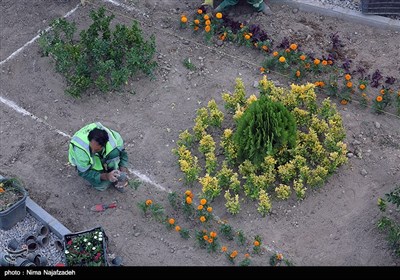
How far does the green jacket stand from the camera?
8.16 meters

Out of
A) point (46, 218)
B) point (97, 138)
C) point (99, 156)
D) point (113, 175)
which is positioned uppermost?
point (97, 138)

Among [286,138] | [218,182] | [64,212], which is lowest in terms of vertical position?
[64,212]

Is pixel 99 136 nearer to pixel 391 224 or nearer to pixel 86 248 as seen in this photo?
pixel 86 248

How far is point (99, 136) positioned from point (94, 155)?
403 mm

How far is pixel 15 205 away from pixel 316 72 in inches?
177

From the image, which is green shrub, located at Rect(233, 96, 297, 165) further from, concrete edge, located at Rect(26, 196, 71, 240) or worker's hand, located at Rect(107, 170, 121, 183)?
concrete edge, located at Rect(26, 196, 71, 240)

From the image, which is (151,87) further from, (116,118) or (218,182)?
(218,182)

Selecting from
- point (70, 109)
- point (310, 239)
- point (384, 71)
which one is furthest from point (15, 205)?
point (384, 71)

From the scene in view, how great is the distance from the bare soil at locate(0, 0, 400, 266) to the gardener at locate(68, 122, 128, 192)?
23cm

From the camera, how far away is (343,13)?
1080cm

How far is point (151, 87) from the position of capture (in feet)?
32.3

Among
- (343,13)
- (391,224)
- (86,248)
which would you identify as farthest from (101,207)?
(343,13)

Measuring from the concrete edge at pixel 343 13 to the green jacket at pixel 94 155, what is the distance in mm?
3979
